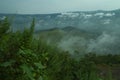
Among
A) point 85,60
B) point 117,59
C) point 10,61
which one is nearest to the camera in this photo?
point 10,61

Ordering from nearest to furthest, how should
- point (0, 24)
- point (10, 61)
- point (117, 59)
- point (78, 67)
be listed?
1. point (10, 61)
2. point (0, 24)
3. point (78, 67)
4. point (117, 59)

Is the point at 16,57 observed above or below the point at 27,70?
above

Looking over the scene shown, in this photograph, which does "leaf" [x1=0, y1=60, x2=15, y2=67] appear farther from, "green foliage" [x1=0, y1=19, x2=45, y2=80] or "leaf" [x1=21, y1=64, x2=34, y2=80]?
"leaf" [x1=21, y1=64, x2=34, y2=80]

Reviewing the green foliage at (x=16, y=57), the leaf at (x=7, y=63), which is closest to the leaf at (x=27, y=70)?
the green foliage at (x=16, y=57)

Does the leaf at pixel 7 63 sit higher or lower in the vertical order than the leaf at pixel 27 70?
higher

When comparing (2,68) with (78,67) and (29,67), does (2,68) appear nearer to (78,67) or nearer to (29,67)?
(29,67)

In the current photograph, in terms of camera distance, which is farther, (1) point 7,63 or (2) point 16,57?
(2) point 16,57

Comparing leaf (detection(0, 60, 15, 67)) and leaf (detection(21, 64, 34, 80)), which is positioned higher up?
leaf (detection(0, 60, 15, 67))

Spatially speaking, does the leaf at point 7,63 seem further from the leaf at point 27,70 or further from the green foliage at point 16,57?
the leaf at point 27,70

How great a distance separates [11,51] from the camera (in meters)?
4.50

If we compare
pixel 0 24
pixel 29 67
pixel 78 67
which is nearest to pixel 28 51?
pixel 29 67

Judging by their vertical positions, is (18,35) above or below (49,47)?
above

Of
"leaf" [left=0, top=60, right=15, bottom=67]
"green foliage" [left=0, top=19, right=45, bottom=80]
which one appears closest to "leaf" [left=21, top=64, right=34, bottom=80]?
"green foliage" [left=0, top=19, right=45, bottom=80]

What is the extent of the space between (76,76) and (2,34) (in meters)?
10.3
